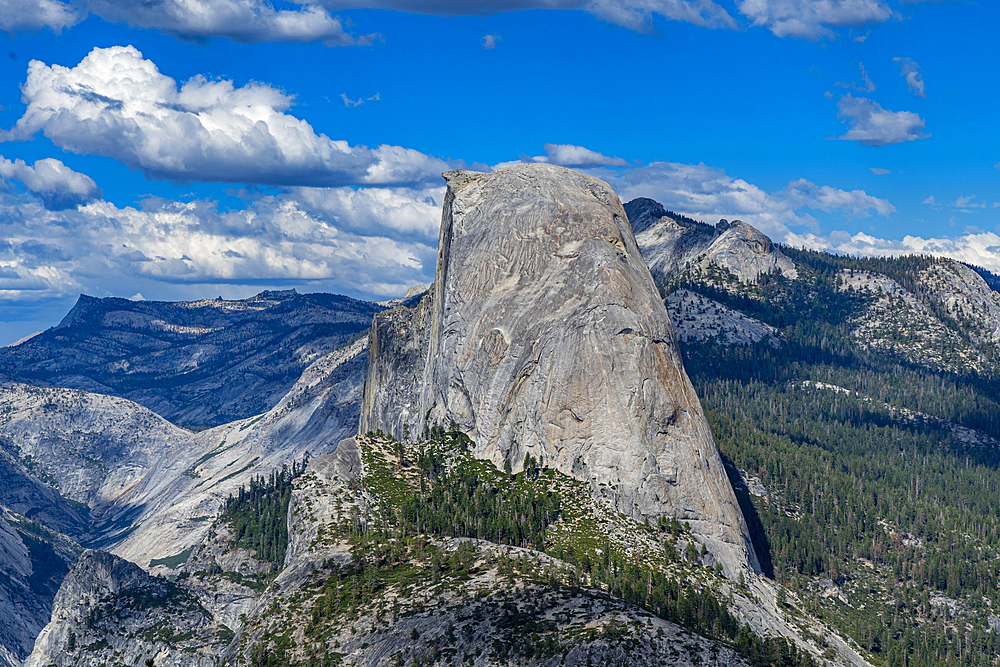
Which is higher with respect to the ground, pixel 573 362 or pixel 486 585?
pixel 573 362

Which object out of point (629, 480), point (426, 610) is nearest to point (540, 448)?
point (629, 480)

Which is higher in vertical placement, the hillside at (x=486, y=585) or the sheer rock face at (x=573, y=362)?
the sheer rock face at (x=573, y=362)

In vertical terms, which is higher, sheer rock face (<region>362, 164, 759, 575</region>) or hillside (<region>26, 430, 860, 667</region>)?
sheer rock face (<region>362, 164, 759, 575</region>)

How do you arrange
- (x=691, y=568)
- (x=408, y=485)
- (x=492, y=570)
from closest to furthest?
(x=492, y=570), (x=691, y=568), (x=408, y=485)

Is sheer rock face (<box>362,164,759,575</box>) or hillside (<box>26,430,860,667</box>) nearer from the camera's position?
hillside (<box>26,430,860,667</box>)

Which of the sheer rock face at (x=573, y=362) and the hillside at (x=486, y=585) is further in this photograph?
the sheer rock face at (x=573, y=362)

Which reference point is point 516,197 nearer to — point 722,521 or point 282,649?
point 722,521

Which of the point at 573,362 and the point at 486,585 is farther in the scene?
the point at 573,362

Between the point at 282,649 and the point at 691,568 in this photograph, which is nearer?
the point at 282,649
